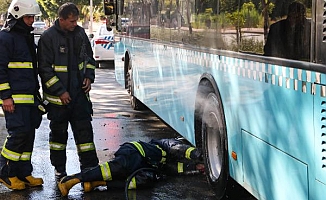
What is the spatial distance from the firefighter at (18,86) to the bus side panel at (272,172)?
260 centimetres

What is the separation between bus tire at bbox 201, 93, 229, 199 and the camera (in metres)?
5.96

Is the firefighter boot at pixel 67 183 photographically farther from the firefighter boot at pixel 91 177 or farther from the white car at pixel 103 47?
the white car at pixel 103 47

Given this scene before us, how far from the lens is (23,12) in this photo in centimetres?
661

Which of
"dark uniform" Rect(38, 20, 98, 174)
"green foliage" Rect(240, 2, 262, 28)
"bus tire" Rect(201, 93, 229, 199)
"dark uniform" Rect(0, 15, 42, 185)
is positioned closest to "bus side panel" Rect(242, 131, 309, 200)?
"bus tire" Rect(201, 93, 229, 199)

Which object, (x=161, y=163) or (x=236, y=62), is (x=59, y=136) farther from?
(x=236, y=62)

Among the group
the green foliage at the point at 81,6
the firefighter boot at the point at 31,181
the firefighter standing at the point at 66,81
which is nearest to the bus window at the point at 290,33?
the firefighter standing at the point at 66,81

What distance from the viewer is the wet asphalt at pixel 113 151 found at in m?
6.53

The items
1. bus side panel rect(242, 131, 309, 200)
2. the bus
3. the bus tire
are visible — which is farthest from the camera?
the bus tire

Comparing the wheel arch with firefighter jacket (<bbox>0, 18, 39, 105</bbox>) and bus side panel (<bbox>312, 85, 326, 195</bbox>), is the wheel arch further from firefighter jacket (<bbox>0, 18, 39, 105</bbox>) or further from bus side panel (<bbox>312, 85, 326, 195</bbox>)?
bus side panel (<bbox>312, 85, 326, 195</bbox>)

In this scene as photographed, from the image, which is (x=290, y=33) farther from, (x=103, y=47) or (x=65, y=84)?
(x=103, y=47)

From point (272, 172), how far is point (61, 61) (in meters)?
3.18

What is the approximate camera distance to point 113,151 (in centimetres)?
880

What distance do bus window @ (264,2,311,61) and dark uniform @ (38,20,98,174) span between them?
2940 millimetres

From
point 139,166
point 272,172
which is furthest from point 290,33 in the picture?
point 139,166
